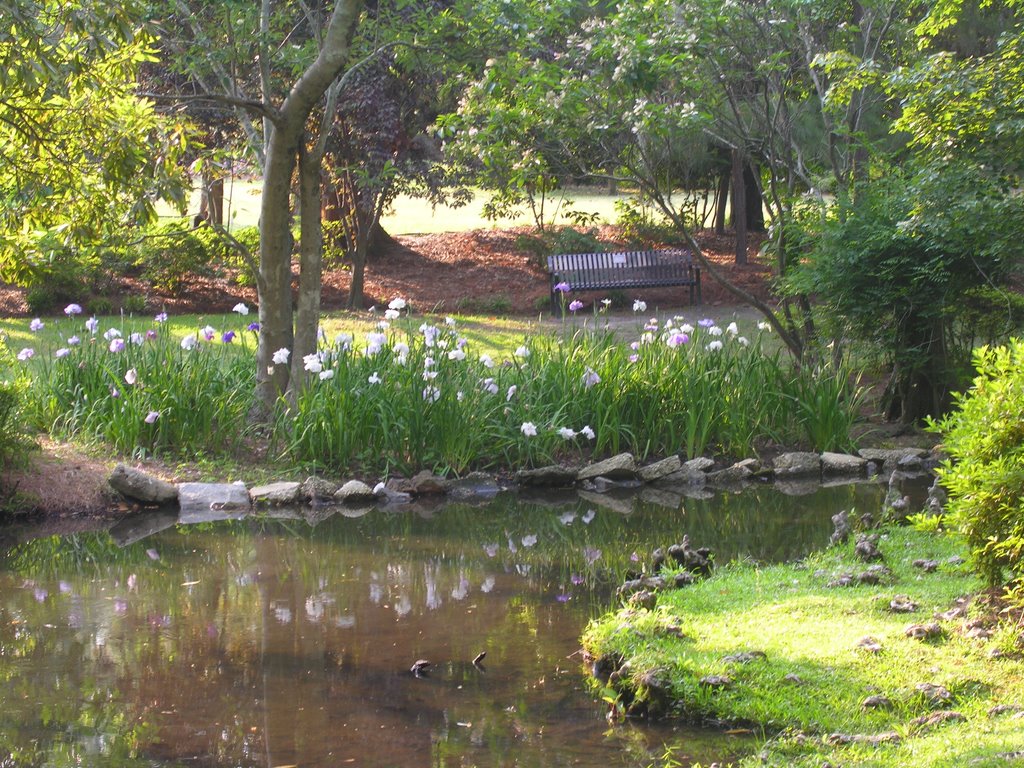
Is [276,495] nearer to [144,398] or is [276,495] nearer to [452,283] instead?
[144,398]

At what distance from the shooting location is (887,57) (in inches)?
588

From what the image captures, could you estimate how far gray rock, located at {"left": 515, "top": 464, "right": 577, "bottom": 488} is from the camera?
11.0 meters

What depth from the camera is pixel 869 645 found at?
5477 millimetres

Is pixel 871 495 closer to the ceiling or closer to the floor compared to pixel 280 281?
closer to the floor

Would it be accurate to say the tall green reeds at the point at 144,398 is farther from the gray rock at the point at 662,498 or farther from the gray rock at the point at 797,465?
the gray rock at the point at 797,465

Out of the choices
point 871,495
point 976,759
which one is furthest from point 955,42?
point 976,759

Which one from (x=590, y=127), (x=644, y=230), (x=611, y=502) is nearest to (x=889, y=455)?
(x=611, y=502)

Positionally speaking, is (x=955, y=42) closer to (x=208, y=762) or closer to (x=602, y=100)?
(x=602, y=100)

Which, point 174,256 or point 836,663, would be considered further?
point 174,256

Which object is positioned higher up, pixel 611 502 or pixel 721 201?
pixel 721 201

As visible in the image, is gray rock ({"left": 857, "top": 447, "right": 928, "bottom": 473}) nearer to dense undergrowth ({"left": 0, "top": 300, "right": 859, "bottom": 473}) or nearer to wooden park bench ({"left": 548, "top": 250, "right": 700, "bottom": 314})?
dense undergrowth ({"left": 0, "top": 300, "right": 859, "bottom": 473})

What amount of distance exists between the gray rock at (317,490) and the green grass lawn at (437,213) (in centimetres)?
2326

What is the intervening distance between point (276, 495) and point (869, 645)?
19.9 feet

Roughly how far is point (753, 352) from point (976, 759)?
827 centimetres
